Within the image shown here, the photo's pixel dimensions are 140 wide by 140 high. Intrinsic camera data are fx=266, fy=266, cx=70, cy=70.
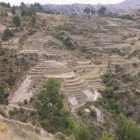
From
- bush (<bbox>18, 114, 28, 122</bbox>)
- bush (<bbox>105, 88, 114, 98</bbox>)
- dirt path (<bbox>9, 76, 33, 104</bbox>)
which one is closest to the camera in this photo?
bush (<bbox>18, 114, 28, 122</bbox>)

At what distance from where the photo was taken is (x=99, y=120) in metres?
32.7

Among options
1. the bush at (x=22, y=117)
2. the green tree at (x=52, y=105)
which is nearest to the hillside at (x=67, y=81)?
the green tree at (x=52, y=105)

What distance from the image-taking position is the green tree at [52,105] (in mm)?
27312

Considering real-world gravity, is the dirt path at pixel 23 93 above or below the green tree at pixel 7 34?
below

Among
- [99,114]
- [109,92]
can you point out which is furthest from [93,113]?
[109,92]

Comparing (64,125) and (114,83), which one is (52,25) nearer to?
(114,83)

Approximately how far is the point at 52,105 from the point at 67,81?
12525mm

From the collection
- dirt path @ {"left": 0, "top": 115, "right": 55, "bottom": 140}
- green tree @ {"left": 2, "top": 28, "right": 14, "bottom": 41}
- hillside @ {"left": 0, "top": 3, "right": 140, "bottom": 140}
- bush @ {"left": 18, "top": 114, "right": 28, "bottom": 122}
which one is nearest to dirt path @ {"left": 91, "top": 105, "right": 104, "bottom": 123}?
hillside @ {"left": 0, "top": 3, "right": 140, "bottom": 140}

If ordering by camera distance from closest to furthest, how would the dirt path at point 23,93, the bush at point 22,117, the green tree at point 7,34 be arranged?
the bush at point 22,117 → the dirt path at point 23,93 → the green tree at point 7,34

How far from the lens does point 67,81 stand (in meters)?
40.1

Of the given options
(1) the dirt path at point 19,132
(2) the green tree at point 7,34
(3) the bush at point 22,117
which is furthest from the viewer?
(2) the green tree at point 7,34

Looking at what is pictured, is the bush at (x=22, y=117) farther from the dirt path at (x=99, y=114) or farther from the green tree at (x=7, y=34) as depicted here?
the green tree at (x=7, y=34)

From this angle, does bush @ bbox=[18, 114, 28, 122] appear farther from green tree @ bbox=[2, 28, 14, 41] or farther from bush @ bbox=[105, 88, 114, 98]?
green tree @ bbox=[2, 28, 14, 41]

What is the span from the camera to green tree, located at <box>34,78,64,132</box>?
2731 cm
